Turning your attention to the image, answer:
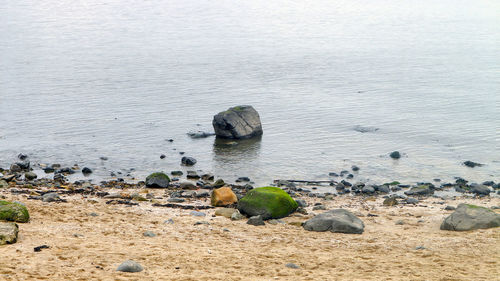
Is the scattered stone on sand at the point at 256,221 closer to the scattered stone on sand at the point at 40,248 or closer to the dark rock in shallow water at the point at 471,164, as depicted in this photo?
the scattered stone on sand at the point at 40,248

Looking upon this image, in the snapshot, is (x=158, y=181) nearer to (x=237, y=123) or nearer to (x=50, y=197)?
(x=50, y=197)

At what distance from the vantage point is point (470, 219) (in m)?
20.5

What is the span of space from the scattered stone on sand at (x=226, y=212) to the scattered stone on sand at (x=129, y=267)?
7.29 meters

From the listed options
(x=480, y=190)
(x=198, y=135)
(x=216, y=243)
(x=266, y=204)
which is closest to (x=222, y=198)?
(x=266, y=204)

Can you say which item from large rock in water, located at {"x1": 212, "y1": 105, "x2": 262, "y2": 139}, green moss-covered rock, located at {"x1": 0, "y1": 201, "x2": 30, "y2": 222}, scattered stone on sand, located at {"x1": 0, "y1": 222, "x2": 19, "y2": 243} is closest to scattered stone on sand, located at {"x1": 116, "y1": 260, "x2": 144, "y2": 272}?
scattered stone on sand, located at {"x1": 0, "y1": 222, "x2": 19, "y2": 243}

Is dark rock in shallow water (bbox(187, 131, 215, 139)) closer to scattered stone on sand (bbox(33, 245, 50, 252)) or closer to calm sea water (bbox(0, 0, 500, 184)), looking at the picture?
calm sea water (bbox(0, 0, 500, 184))

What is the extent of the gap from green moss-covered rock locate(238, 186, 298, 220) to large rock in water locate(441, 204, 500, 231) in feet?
18.5

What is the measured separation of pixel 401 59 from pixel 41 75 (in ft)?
135

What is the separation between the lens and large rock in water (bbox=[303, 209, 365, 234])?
65.9 ft

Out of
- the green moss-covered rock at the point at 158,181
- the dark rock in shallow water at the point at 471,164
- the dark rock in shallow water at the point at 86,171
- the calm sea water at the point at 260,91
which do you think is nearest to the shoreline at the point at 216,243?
the green moss-covered rock at the point at 158,181

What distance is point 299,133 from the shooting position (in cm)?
4188

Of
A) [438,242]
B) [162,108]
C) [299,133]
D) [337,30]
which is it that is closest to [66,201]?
[438,242]

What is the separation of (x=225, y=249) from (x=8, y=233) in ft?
19.7

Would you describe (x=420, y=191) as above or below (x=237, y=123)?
below
